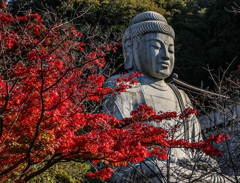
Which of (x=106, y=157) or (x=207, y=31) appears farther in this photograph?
(x=207, y=31)

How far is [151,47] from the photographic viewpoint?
7.93 metres

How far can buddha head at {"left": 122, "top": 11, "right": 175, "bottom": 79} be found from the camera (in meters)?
7.93

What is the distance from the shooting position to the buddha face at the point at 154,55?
7.91 meters

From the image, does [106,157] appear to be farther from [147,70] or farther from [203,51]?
[203,51]

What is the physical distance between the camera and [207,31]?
61.0 ft

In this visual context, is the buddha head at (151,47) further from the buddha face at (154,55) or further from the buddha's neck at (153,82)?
the buddha's neck at (153,82)

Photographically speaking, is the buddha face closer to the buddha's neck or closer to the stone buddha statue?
the stone buddha statue

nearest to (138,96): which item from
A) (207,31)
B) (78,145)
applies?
(78,145)

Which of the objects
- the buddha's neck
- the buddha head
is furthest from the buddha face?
the buddha's neck

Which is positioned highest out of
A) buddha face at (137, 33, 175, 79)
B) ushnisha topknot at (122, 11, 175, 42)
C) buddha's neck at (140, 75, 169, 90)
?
ushnisha topknot at (122, 11, 175, 42)

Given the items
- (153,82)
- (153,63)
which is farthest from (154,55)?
(153,82)

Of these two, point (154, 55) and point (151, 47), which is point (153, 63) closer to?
point (154, 55)

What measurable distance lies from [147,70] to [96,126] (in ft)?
12.0

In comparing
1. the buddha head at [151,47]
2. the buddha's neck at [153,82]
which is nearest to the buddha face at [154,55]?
the buddha head at [151,47]
